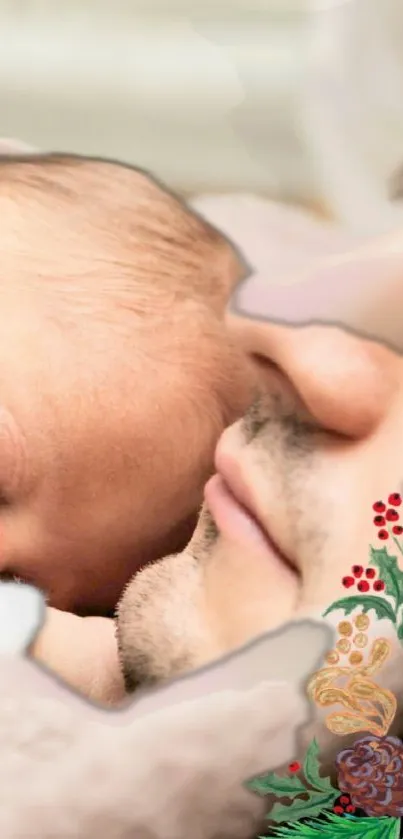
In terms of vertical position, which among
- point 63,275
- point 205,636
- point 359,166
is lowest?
point 205,636

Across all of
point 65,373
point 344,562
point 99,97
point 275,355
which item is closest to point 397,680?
point 344,562

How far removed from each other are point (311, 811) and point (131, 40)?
86cm

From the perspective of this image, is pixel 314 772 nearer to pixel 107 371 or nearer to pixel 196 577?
pixel 196 577

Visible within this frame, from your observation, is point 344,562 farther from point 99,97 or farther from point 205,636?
point 99,97

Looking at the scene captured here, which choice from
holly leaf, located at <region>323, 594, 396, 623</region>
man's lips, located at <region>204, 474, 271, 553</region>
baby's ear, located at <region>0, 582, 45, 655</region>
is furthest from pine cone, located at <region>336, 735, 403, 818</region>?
Answer: baby's ear, located at <region>0, 582, 45, 655</region>

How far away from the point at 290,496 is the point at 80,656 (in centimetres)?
28

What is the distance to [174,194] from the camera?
91cm

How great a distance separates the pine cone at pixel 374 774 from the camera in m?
0.96

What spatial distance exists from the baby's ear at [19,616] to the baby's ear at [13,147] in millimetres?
459

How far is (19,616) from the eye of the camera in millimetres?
920

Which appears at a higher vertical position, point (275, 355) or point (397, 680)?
point (275, 355)

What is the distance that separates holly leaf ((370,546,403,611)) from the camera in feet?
3.02

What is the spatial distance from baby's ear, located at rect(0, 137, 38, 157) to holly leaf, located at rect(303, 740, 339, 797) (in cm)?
70
